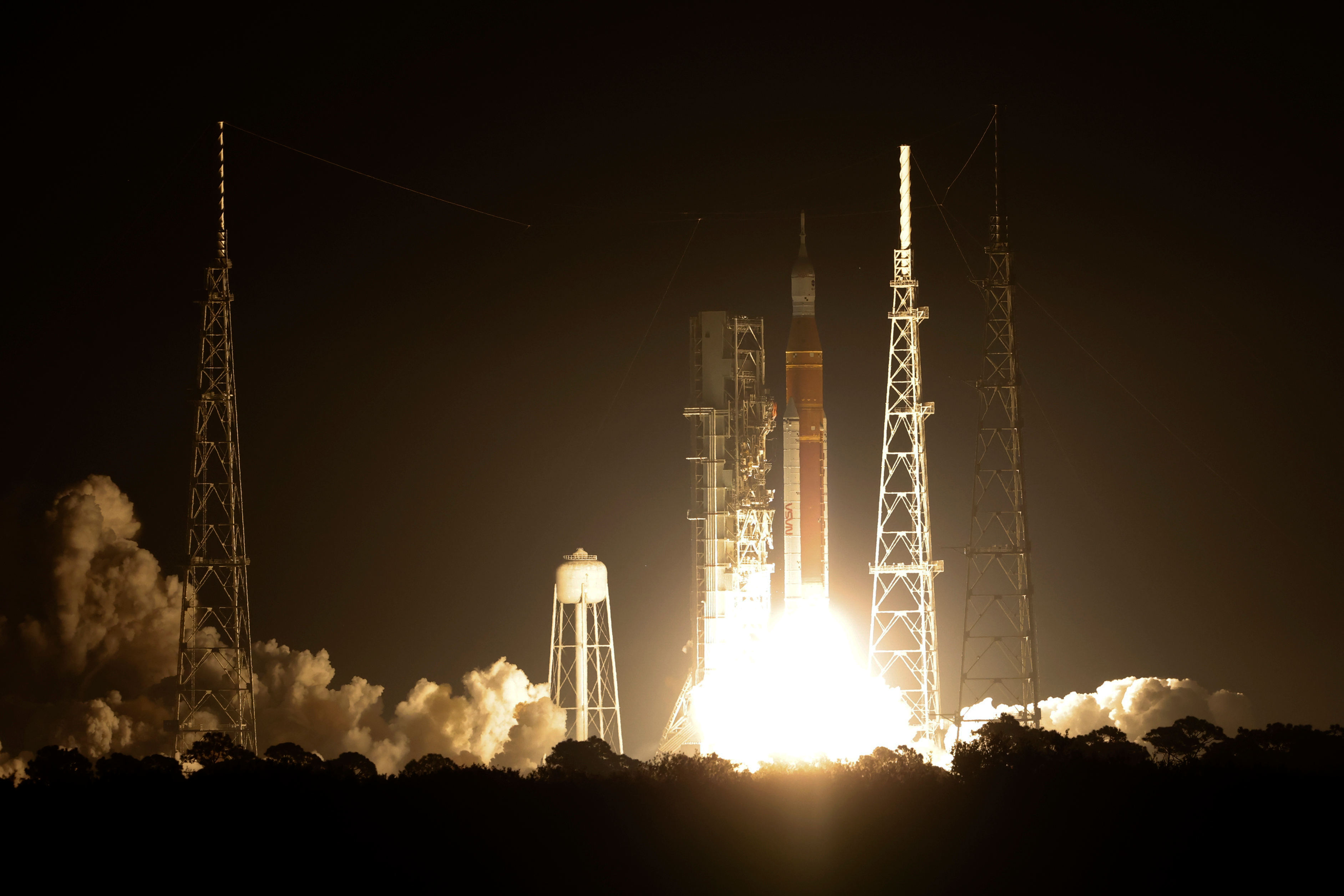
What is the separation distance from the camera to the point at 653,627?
63438 mm

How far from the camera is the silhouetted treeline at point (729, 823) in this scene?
2538 cm

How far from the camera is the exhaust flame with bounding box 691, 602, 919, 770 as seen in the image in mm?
45594

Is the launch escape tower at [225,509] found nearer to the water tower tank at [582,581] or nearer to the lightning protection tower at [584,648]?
the water tower tank at [582,581]

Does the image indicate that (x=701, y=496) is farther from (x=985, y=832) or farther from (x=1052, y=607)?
(x=985, y=832)

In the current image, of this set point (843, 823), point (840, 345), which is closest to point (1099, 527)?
point (840, 345)

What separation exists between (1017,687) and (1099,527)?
8.03 m

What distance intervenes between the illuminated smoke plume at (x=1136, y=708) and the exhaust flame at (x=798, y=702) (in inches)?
171

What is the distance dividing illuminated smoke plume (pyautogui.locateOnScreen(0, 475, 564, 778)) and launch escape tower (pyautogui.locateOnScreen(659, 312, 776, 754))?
7560mm

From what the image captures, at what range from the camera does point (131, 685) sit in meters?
50.9

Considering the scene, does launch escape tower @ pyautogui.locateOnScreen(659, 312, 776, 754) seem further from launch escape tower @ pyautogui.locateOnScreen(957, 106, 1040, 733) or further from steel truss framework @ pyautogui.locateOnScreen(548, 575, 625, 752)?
launch escape tower @ pyautogui.locateOnScreen(957, 106, 1040, 733)

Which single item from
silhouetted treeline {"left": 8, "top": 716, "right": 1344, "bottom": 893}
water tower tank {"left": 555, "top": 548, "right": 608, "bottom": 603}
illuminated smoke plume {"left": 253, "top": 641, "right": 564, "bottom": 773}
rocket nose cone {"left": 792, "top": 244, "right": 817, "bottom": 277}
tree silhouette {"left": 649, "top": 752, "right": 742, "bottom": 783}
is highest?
rocket nose cone {"left": 792, "top": 244, "right": 817, "bottom": 277}

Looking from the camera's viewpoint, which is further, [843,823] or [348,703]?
[348,703]

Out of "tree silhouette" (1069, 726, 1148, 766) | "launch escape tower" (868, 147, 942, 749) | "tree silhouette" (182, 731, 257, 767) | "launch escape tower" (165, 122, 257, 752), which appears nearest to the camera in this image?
"tree silhouette" (1069, 726, 1148, 766)

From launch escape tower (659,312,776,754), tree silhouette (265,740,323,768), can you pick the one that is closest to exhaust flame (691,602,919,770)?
launch escape tower (659,312,776,754)
